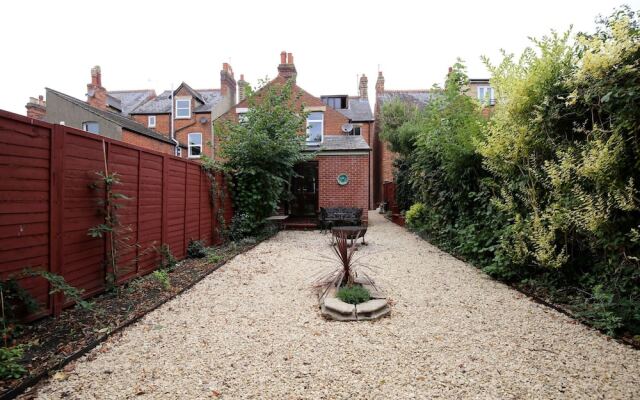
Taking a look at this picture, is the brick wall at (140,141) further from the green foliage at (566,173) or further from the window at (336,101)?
the green foliage at (566,173)

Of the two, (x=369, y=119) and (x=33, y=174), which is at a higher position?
(x=369, y=119)

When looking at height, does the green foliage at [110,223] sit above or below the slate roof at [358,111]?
below

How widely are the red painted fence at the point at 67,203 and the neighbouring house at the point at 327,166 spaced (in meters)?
6.67

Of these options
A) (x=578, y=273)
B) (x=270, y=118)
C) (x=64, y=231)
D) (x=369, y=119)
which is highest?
(x=369, y=119)

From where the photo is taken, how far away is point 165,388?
2375 millimetres

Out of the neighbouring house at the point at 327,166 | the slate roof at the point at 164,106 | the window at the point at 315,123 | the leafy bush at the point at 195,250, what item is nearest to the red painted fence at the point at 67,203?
the leafy bush at the point at 195,250

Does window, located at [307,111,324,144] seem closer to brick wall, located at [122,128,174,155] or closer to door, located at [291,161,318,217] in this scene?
door, located at [291,161,318,217]

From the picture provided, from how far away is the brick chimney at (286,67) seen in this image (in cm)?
Answer: 1570

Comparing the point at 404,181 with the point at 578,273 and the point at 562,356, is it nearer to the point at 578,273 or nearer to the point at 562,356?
the point at 578,273

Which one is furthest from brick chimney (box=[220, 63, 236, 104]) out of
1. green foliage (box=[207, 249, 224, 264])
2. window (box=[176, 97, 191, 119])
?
green foliage (box=[207, 249, 224, 264])

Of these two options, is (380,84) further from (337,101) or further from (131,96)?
(131,96)

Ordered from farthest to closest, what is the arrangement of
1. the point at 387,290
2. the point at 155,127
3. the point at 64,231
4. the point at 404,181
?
the point at 155,127
the point at 404,181
the point at 387,290
the point at 64,231

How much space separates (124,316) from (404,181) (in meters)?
11.3

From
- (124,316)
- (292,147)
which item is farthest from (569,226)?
(292,147)
